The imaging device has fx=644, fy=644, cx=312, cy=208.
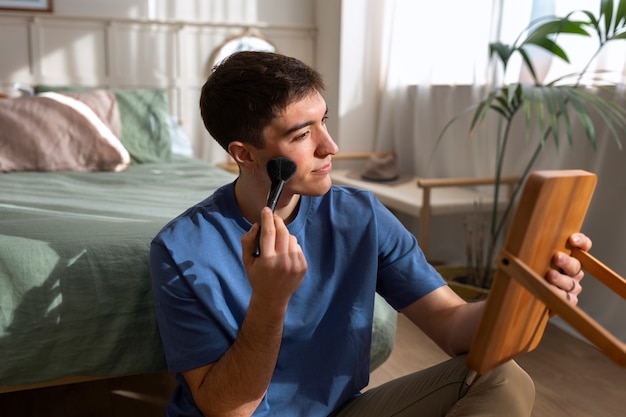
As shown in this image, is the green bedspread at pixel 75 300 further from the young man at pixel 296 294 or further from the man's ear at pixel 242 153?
the man's ear at pixel 242 153

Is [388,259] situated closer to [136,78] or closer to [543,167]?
[543,167]

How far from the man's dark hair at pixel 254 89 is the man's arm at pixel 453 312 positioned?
415 millimetres

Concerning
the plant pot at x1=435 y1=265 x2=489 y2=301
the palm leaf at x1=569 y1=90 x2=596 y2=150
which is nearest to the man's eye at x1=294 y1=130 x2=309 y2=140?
the palm leaf at x1=569 y1=90 x2=596 y2=150

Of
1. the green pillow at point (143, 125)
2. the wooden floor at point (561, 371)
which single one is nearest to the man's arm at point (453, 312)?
the wooden floor at point (561, 371)

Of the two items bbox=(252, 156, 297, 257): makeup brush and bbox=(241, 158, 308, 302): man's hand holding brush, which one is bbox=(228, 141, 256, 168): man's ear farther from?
bbox=(241, 158, 308, 302): man's hand holding brush

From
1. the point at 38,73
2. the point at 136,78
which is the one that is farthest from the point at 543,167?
the point at 38,73

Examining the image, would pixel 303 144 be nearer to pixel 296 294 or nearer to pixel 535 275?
pixel 296 294

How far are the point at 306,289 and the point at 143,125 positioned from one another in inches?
83.3

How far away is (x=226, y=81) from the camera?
3.48ft

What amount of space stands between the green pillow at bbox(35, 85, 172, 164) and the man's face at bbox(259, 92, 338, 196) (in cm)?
199

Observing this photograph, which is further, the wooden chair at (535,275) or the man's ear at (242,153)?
the man's ear at (242,153)

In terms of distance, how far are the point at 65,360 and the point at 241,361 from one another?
667 millimetres

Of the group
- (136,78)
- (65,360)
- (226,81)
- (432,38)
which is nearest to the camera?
(226,81)

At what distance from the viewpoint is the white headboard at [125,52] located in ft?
11.9
